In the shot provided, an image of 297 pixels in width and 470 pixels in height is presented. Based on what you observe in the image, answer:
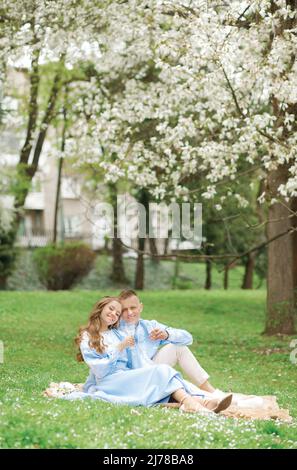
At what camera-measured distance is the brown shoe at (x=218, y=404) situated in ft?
30.3

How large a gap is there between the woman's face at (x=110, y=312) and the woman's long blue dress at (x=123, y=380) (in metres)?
0.18

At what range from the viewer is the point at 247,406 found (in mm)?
10023

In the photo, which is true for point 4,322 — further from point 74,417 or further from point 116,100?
point 74,417

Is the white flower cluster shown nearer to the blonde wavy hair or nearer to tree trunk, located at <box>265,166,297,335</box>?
tree trunk, located at <box>265,166,297,335</box>

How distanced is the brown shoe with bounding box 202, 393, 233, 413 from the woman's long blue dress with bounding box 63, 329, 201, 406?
1.02 feet

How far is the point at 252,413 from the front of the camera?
31.6ft

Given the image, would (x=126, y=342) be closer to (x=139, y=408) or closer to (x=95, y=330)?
(x=95, y=330)

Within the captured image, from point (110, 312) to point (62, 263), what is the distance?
79.4 feet

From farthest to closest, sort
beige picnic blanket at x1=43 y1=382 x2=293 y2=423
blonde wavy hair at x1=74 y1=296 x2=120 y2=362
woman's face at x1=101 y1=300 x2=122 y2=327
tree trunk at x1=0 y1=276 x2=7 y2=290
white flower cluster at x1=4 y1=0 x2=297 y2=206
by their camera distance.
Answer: tree trunk at x1=0 y1=276 x2=7 y2=290
white flower cluster at x1=4 y1=0 x2=297 y2=206
woman's face at x1=101 y1=300 x2=122 y2=327
blonde wavy hair at x1=74 y1=296 x2=120 y2=362
beige picnic blanket at x1=43 y1=382 x2=293 y2=423

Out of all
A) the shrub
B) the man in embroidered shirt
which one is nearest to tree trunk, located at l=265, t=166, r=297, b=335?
the man in embroidered shirt

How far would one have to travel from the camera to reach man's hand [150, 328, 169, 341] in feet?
33.3

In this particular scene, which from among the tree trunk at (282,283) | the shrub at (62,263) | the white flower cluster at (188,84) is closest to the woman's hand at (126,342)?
Result: the white flower cluster at (188,84)

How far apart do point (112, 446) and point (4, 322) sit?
14.3m

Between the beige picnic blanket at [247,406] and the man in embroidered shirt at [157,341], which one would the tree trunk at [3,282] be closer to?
the beige picnic blanket at [247,406]
